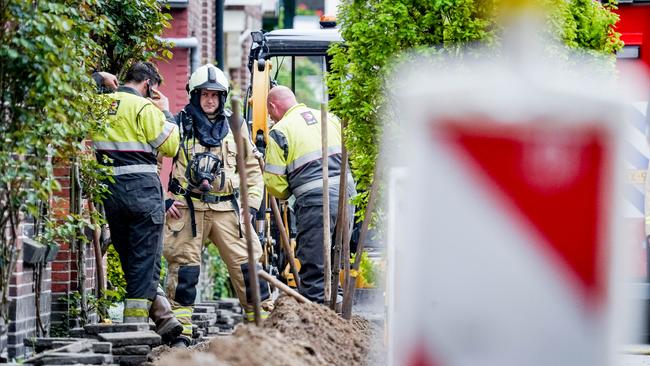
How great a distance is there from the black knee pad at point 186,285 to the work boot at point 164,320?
1.05 feet

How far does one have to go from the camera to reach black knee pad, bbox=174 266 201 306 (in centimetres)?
1102

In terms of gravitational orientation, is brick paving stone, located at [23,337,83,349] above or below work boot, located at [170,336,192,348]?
above

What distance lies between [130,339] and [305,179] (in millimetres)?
3366

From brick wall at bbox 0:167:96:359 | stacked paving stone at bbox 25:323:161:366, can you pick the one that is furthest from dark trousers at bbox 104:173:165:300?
stacked paving stone at bbox 25:323:161:366

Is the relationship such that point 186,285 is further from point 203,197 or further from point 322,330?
point 322,330

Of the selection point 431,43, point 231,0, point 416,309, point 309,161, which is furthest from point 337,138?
point 231,0

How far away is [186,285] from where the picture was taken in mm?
11094

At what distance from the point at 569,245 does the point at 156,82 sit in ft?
26.1

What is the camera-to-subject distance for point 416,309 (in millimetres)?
3408

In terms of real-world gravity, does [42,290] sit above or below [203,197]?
below

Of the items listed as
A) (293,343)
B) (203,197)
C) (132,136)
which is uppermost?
(132,136)

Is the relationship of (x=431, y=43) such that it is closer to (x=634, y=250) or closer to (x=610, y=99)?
(x=634, y=250)

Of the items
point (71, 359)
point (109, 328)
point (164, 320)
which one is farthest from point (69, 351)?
point (164, 320)

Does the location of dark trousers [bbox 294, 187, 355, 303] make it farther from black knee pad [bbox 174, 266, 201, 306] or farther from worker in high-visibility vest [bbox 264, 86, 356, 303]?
black knee pad [bbox 174, 266, 201, 306]
